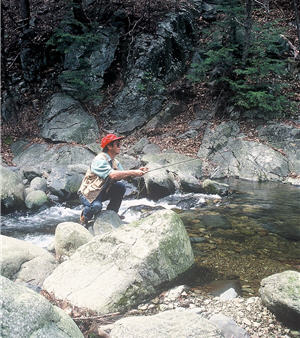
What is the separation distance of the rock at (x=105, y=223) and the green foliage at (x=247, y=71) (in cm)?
907

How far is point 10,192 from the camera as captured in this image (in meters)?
8.24

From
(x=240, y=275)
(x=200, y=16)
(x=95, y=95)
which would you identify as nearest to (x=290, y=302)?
(x=240, y=275)

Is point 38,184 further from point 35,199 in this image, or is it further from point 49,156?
point 49,156

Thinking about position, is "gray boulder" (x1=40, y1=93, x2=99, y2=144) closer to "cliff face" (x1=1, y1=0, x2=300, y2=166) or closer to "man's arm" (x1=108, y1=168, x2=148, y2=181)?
"cliff face" (x1=1, y1=0, x2=300, y2=166)

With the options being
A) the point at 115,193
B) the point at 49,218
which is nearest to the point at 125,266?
the point at 115,193

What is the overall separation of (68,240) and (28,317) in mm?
2673

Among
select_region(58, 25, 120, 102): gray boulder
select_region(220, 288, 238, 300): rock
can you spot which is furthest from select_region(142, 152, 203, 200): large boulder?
select_region(58, 25, 120, 102): gray boulder

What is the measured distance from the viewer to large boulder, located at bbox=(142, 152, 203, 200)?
9.28 metres

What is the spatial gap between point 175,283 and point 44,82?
1514 cm

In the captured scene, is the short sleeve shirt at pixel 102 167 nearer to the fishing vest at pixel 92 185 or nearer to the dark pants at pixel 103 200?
the fishing vest at pixel 92 185

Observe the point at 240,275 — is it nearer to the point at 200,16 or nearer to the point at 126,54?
the point at 126,54

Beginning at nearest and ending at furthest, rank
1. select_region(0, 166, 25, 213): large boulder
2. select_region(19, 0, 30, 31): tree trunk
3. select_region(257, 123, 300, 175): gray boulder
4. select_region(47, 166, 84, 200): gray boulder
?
select_region(0, 166, 25, 213): large boulder
select_region(47, 166, 84, 200): gray boulder
select_region(257, 123, 300, 175): gray boulder
select_region(19, 0, 30, 31): tree trunk

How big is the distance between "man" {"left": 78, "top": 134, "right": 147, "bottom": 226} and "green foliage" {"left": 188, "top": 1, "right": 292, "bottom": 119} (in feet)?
28.7

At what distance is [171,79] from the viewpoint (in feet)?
53.1
